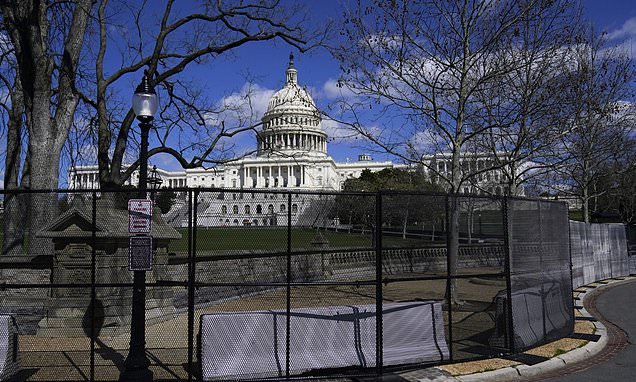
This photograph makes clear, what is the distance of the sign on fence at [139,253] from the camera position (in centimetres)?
699

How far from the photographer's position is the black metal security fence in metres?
7.43

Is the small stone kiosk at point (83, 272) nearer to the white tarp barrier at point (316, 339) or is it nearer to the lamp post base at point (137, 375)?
the lamp post base at point (137, 375)

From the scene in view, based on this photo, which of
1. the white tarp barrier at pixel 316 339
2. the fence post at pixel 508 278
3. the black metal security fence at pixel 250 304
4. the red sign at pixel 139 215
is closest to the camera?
the red sign at pixel 139 215

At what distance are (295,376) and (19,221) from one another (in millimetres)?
8827

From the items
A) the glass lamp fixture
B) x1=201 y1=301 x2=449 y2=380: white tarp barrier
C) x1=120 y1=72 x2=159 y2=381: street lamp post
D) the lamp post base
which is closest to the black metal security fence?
x1=201 y1=301 x2=449 y2=380: white tarp barrier

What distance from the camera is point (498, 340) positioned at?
9.26m

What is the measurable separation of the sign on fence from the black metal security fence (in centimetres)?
6

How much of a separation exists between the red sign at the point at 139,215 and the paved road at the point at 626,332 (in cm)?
656

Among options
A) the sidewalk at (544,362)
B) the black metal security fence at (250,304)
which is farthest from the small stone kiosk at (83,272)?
the sidewalk at (544,362)

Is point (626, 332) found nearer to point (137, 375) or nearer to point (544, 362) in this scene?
point (544, 362)

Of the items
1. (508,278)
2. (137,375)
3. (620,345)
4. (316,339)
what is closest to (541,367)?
(508,278)

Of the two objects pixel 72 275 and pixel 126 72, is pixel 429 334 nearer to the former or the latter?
pixel 72 275

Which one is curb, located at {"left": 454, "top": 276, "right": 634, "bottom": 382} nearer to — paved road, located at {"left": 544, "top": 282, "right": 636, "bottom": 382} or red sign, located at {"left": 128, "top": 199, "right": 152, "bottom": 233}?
paved road, located at {"left": 544, "top": 282, "right": 636, "bottom": 382}

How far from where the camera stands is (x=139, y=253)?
23.0 feet
